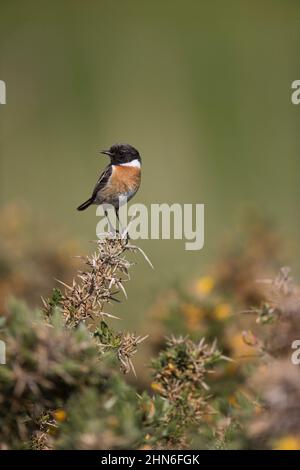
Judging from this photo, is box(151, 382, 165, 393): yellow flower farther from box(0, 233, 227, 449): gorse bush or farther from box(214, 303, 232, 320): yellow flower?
box(214, 303, 232, 320): yellow flower

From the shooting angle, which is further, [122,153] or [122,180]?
[122,180]

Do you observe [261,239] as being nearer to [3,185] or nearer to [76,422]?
[76,422]

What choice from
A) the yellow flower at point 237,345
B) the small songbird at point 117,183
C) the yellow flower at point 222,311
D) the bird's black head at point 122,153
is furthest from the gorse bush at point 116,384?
the small songbird at point 117,183

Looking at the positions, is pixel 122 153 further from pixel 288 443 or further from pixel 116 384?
pixel 288 443

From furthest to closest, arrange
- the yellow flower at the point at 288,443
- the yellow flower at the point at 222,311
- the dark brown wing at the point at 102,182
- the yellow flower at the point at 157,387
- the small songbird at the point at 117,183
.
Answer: the dark brown wing at the point at 102,182 < the small songbird at the point at 117,183 < the yellow flower at the point at 222,311 < the yellow flower at the point at 157,387 < the yellow flower at the point at 288,443

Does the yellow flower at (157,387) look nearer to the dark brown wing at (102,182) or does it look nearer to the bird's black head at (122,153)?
the bird's black head at (122,153)

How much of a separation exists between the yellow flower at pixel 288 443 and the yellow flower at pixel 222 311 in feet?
6.14

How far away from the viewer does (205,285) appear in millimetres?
3742

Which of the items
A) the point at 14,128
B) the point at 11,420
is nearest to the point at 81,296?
the point at 11,420

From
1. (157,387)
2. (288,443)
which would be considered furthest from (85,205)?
(288,443)

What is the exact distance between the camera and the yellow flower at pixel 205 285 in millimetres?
3670

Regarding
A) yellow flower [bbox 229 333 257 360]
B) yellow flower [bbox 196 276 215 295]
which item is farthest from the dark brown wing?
yellow flower [bbox 229 333 257 360]

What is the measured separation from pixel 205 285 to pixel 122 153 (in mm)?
1320

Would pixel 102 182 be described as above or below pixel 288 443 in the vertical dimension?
above
